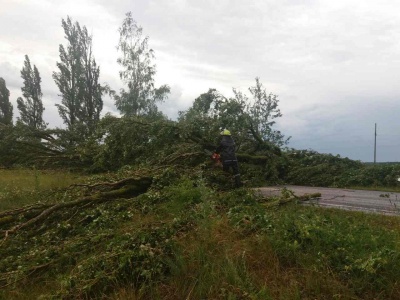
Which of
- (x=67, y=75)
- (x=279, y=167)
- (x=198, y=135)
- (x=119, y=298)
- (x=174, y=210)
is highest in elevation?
(x=67, y=75)

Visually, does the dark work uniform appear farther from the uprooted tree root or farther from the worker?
the uprooted tree root

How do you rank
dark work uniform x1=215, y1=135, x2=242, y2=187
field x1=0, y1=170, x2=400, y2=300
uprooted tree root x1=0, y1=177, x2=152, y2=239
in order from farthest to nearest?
dark work uniform x1=215, y1=135, x2=242, y2=187 < uprooted tree root x1=0, y1=177, x2=152, y2=239 < field x1=0, y1=170, x2=400, y2=300

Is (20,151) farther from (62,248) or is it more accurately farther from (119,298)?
(119,298)

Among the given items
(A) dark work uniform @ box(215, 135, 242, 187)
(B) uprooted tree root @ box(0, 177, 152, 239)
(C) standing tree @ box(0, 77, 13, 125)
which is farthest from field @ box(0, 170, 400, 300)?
(C) standing tree @ box(0, 77, 13, 125)

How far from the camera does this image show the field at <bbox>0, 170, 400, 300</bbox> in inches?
131

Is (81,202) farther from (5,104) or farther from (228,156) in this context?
(5,104)

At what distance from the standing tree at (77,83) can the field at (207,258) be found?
2136 centimetres

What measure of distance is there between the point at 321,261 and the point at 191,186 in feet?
9.94

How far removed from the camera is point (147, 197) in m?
5.97

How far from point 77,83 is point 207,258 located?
2411 cm

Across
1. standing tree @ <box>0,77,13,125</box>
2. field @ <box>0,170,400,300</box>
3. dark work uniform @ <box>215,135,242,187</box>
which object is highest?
standing tree @ <box>0,77,13,125</box>

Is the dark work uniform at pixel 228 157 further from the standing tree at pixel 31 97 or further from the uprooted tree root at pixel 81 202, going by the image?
the standing tree at pixel 31 97

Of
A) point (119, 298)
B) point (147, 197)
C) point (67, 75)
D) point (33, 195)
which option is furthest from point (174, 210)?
point (67, 75)

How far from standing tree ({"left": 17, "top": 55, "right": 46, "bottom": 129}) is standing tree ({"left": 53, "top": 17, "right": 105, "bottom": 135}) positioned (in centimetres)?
522
